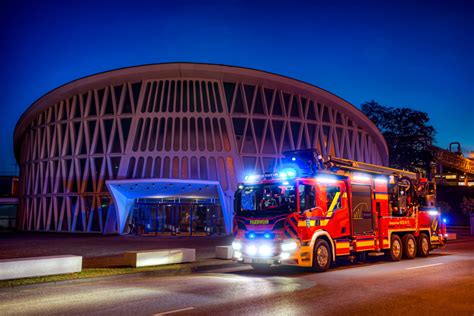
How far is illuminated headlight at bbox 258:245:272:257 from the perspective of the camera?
1297 centimetres

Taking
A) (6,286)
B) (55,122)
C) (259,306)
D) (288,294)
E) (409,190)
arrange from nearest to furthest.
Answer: (259,306) < (288,294) < (6,286) < (409,190) < (55,122)

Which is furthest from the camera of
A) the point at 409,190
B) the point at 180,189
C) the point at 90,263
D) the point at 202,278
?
the point at 180,189

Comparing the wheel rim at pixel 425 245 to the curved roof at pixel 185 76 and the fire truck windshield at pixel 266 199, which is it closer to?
the fire truck windshield at pixel 266 199

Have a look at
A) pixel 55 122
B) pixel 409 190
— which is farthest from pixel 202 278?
pixel 55 122

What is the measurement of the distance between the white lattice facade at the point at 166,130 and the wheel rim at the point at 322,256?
2240 cm

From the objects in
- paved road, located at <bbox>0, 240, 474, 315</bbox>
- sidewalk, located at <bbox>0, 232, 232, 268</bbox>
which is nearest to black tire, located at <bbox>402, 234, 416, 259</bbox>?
paved road, located at <bbox>0, 240, 474, 315</bbox>

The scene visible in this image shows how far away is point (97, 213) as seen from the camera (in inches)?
1517

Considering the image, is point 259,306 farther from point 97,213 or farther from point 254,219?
point 97,213

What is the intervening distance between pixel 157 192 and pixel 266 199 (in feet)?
70.9

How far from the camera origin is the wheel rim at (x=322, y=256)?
44.3 ft

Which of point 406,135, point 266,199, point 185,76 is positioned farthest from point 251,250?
point 406,135

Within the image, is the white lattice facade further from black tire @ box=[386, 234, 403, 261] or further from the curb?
the curb

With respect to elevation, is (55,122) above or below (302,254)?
above

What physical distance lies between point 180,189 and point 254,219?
20761mm
